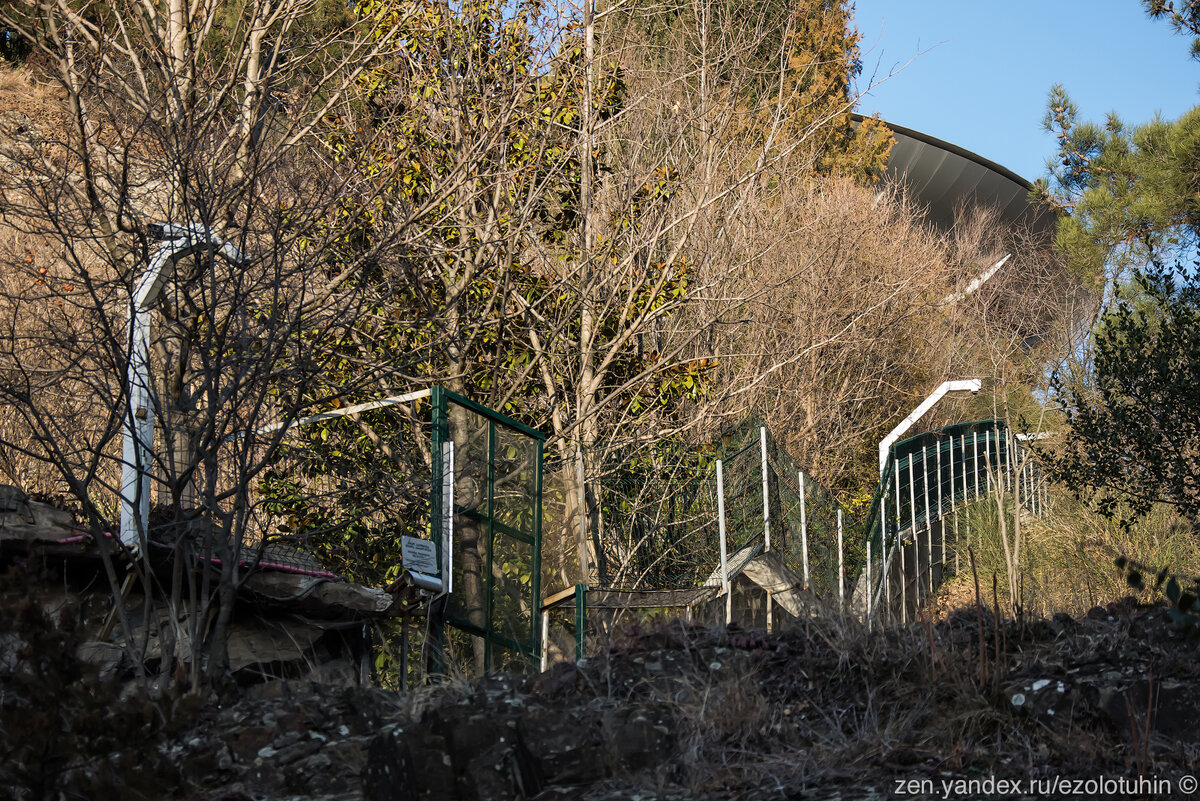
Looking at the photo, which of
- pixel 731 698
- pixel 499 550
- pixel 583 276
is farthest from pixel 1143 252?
pixel 731 698

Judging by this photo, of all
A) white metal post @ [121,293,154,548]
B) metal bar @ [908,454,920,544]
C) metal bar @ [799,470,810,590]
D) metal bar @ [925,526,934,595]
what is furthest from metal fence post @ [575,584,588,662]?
metal bar @ [925,526,934,595]

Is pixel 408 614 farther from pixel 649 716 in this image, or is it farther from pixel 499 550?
pixel 649 716

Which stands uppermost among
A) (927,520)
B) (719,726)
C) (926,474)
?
(926,474)

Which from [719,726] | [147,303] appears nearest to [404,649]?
[147,303]

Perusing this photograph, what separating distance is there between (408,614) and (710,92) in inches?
261

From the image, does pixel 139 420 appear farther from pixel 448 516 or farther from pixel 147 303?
pixel 448 516

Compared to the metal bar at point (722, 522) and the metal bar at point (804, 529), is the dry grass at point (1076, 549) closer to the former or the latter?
the metal bar at point (804, 529)

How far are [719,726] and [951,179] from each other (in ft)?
103

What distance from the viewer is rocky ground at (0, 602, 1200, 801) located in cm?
397

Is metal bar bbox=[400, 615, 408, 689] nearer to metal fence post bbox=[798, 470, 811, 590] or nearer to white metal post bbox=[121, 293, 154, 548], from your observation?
white metal post bbox=[121, 293, 154, 548]

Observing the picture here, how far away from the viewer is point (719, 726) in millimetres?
4500

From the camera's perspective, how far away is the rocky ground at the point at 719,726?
3.97 meters

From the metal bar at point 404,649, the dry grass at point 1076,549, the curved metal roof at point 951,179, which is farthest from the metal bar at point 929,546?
the curved metal roof at point 951,179

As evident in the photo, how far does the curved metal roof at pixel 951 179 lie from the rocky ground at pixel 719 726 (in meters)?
28.4
